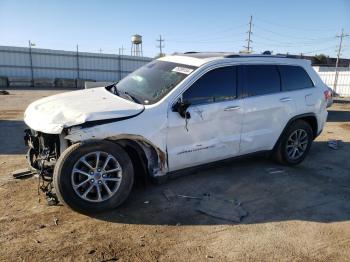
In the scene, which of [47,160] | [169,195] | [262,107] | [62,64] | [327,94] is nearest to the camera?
[47,160]

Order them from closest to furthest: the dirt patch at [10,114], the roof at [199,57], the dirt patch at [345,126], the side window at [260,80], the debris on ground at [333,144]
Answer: the roof at [199,57] < the side window at [260,80] < the debris on ground at [333,144] < the dirt patch at [345,126] < the dirt patch at [10,114]

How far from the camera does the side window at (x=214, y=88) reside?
4.52 meters

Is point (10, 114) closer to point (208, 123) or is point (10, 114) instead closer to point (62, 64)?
point (208, 123)

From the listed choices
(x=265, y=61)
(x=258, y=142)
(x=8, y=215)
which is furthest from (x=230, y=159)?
(x=8, y=215)

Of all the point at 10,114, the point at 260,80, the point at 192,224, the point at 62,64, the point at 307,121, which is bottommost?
the point at 192,224

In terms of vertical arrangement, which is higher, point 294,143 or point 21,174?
point 294,143

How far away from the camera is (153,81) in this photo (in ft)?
15.9

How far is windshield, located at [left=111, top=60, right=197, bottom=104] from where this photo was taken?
450 cm

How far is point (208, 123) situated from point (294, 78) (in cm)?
210

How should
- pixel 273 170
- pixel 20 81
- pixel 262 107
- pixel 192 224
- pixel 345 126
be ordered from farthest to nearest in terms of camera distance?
pixel 20 81
pixel 345 126
pixel 273 170
pixel 262 107
pixel 192 224

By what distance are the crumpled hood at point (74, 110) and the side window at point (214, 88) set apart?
728 mm

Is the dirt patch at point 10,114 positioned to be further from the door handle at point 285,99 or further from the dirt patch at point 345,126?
the dirt patch at point 345,126

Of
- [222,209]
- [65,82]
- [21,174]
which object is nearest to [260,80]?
[222,209]

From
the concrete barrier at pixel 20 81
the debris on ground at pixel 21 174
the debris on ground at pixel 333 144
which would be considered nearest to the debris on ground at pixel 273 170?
the debris on ground at pixel 333 144
